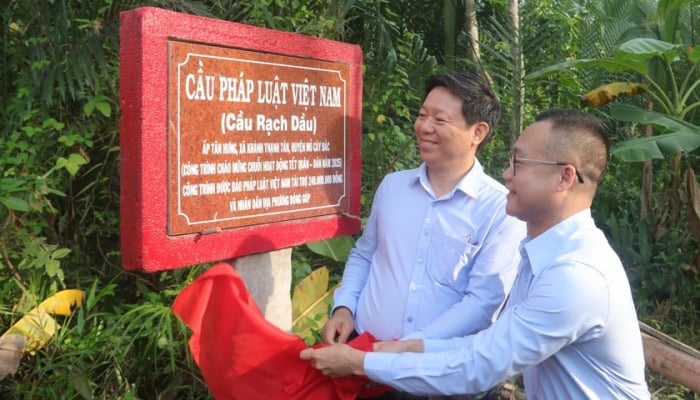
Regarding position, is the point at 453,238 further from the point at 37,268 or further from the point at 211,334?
the point at 37,268

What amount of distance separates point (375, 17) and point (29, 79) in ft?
8.11

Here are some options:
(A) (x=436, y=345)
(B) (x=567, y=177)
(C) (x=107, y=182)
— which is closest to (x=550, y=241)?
(B) (x=567, y=177)

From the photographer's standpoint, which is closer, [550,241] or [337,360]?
[550,241]

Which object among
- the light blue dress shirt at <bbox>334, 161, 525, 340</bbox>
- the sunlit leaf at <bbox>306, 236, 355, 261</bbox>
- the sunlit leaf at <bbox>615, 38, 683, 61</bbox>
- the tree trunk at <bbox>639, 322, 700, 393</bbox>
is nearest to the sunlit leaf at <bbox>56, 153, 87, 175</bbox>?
the sunlit leaf at <bbox>306, 236, 355, 261</bbox>

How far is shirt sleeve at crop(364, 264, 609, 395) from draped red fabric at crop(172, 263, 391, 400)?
19 cm

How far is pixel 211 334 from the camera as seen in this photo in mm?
2051

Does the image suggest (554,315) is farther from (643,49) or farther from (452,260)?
(643,49)

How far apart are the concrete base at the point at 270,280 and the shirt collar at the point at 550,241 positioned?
942 millimetres

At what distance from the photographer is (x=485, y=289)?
219cm

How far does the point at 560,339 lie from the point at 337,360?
1.93 feet

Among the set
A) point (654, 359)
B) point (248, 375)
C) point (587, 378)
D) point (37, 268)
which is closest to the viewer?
point (587, 378)

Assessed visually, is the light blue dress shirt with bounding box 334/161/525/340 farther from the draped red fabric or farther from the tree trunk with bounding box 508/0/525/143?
the tree trunk with bounding box 508/0/525/143

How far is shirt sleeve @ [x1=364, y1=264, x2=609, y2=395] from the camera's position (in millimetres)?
1659

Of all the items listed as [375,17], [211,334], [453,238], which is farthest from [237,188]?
[375,17]
